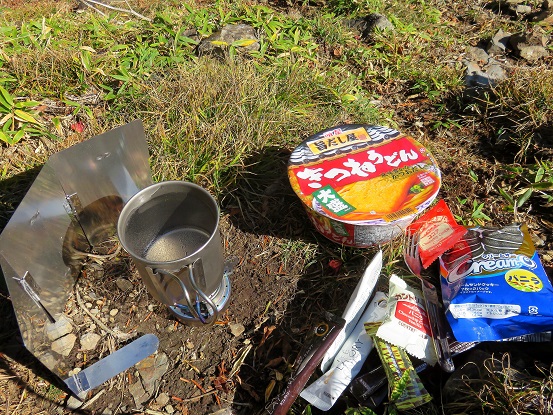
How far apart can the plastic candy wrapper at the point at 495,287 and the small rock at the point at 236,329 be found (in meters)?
0.82

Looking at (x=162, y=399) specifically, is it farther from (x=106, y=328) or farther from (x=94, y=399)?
(x=106, y=328)

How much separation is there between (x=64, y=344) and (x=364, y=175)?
1424 millimetres

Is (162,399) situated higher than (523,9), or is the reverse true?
(523,9)

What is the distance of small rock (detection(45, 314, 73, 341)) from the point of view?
176cm

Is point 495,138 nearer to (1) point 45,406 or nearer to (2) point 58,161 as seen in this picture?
(2) point 58,161

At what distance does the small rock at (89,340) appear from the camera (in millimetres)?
1848

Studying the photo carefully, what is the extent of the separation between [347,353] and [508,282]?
65 centimetres

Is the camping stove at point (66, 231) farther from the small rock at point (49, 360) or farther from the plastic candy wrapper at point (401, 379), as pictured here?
the plastic candy wrapper at point (401, 379)

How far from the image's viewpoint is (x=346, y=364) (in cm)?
164

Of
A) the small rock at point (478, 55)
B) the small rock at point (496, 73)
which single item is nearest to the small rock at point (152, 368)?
the small rock at point (496, 73)

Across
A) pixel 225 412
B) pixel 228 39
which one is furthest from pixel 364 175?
pixel 228 39

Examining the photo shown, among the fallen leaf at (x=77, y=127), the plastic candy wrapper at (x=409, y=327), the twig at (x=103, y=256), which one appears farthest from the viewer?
the fallen leaf at (x=77, y=127)

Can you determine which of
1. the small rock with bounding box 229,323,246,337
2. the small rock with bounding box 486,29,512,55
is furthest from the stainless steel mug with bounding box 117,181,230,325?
the small rock with bounding box 486,29,512,55

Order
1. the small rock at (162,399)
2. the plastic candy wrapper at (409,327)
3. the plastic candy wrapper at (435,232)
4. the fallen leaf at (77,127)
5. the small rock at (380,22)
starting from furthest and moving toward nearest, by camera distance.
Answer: the small rock at (380,22) < the fallen leaf at (77,127) < the plastic candy wrapper at (435,232) < the small rock at (162,399) < the plastic candy wrapper at (409,327)
